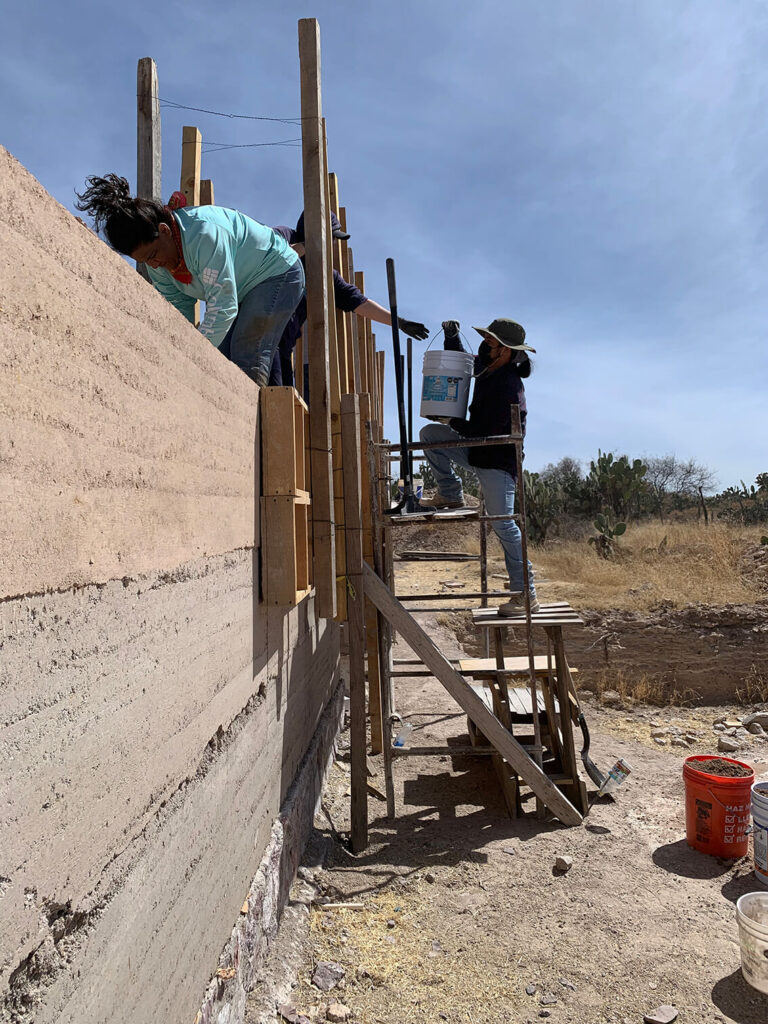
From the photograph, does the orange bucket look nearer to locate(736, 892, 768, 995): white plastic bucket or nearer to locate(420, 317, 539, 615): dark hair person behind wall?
locate(736, 892, 768, 995): white plastic bucket

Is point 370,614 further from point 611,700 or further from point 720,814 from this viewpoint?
point 611,700

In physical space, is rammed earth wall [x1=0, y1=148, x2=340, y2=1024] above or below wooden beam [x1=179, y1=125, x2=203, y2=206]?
below

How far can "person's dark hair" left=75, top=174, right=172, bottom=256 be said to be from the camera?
8.48 feet

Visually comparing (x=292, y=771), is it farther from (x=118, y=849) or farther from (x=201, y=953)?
(x=118, y=849)

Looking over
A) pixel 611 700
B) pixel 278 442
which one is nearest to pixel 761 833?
pixel 278 442

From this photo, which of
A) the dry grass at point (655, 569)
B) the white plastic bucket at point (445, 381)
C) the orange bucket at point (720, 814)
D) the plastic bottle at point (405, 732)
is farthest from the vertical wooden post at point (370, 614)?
the dry grass at point (655, 569)

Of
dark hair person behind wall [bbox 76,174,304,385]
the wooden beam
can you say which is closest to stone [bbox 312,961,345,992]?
dark hair person behind wall [bbox 76,174,304,385]

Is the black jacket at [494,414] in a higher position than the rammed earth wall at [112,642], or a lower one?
higher

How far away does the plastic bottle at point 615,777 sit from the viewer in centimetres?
498

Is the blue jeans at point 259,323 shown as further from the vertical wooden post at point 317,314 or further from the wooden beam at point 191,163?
the wooden beam at point 191,163

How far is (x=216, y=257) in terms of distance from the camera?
2.86m

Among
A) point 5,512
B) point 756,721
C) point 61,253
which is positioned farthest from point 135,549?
point 756,721

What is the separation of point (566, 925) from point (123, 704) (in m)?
2.96

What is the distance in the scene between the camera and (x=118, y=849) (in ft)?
4.90
